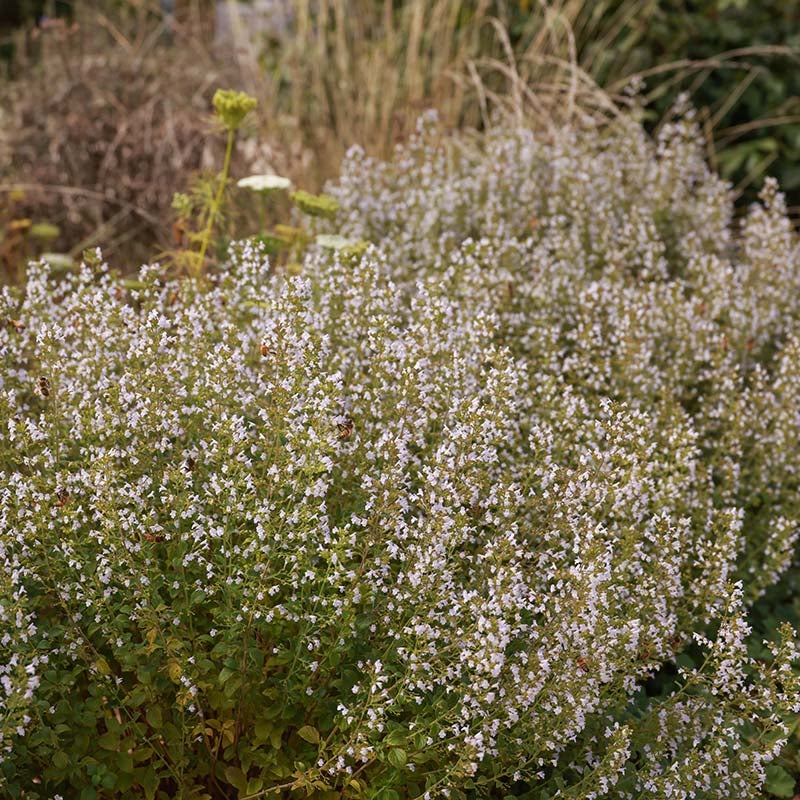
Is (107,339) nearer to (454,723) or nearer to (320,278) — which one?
(320,278)

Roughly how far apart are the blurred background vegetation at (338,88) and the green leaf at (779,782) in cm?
340

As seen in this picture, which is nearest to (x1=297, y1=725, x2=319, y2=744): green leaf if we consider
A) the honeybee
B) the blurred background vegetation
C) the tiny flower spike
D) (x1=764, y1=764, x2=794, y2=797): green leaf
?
the honeybee

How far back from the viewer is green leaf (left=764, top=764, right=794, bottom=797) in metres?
3.16

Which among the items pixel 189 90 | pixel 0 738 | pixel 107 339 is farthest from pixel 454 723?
pixel 189 90

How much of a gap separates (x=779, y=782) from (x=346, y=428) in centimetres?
177

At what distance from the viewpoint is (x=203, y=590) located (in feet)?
7.86

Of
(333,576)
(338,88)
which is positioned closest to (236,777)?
(333,576)

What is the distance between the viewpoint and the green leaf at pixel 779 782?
3163mm

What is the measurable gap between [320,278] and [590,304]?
3.15 ft

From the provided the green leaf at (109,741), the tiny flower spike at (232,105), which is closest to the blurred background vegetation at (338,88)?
the tiny flower spike at (232,105)

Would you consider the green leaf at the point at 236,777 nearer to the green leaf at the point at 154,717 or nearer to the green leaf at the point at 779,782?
the green leaf at the point at 154,717

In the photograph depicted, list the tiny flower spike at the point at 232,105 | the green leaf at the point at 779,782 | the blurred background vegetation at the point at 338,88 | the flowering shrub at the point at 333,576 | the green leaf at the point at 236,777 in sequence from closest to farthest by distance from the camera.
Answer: the flowering shrub at the point at 333,576 < the green leaf at the point at 236,777 < the green leaf at the point at 779,782 < the tiny flower spike at the point at 232,105 < the blurred background vegetation at the point at 338,88

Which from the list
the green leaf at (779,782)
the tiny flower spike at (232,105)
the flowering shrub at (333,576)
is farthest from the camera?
the tiny flower spike at (232,105)

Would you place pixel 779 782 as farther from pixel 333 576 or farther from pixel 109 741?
pixel 109 741
